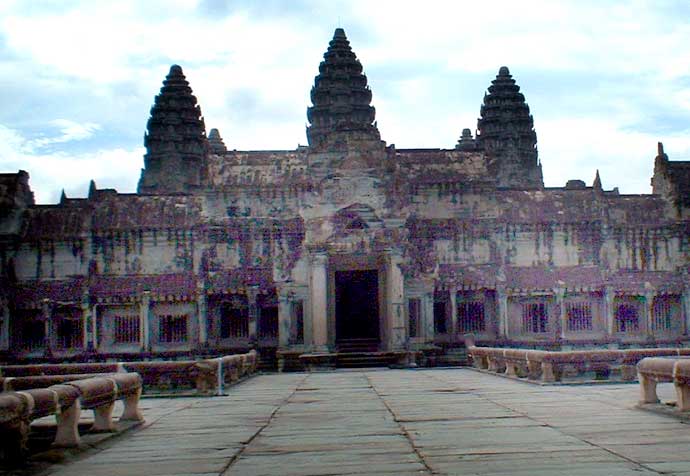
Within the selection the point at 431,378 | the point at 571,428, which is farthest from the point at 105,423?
the point at 431,378

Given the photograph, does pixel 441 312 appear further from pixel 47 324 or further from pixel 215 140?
pixel 215 140

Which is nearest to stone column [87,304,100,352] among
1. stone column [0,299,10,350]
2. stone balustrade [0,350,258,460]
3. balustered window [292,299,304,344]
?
stone column [0,299,10,350]

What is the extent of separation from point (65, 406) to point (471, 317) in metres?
27.5

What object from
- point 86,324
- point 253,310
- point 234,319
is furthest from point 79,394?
point 86,324

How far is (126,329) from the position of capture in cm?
3697

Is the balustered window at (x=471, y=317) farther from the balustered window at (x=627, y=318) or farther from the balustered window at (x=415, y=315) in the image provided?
the balustered window at (x=627, y=318)

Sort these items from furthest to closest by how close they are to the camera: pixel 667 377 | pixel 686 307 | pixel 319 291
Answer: pixel 686 307 → pixel 319 291 → pixel 667 377

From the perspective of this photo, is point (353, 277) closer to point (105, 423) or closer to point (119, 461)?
→ point (105, 423)

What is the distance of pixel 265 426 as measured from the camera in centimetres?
1321

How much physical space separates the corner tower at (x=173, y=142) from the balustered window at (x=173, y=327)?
2422cm

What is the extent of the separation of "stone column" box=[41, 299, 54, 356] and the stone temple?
0.29 ft

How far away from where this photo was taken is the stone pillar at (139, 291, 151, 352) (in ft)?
119

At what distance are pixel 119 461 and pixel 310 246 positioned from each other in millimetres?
24289

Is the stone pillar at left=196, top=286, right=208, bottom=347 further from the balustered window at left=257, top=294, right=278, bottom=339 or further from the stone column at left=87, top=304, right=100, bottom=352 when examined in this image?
the stone column at left=87, top=304, right=100, bottom=352
